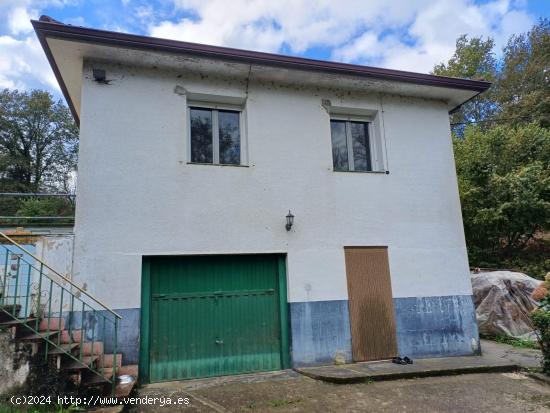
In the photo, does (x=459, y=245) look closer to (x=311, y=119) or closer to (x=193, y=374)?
(x=311, y=119)

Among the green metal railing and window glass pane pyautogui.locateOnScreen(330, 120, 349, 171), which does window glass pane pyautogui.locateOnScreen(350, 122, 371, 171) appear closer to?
window glass pane pyautogui.locateOnScreen(330, 120, 349, 171)

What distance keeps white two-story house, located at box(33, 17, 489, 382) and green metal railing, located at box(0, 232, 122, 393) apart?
290mm

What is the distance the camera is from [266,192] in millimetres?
7211

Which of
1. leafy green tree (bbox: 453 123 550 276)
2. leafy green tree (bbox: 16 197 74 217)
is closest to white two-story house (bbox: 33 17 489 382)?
leafy green tree (bbox: 453 123 550 276)

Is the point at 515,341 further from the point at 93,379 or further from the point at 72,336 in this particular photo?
the point at 72,336

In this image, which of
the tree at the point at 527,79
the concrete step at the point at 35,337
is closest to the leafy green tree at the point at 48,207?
the concrete step at the point at 35,337

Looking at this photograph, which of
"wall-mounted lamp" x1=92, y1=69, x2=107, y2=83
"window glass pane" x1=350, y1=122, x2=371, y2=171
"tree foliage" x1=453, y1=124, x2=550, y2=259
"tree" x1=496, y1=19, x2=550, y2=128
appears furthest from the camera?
"tree" x1=496, y1=19, x2=550, y2=128

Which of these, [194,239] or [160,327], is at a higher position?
[194,239]

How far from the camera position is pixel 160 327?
21.0 ft

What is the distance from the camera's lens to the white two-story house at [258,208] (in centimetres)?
637

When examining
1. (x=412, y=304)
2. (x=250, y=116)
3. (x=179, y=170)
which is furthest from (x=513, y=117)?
(x=179, y=170)

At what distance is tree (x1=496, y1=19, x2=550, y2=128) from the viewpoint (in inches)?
760

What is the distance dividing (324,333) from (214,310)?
2.05 metres

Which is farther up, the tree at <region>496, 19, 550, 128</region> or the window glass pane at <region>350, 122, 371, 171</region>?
the tree at <region>496, 19, 550, 128</region>
